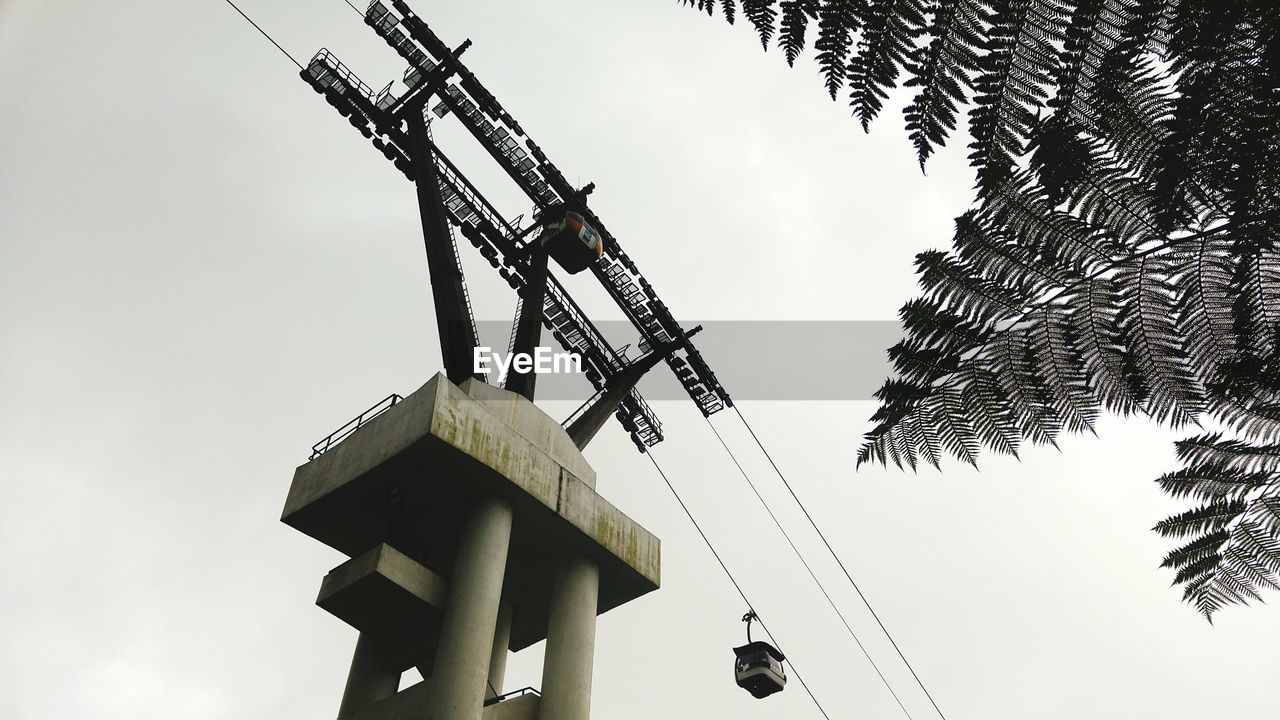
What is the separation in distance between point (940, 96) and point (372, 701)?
16811 mm

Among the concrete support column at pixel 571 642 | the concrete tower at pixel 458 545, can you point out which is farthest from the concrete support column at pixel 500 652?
the concrete support column at pixel 571 642

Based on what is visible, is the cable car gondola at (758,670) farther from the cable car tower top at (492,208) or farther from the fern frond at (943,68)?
the fern frond at (943,68)

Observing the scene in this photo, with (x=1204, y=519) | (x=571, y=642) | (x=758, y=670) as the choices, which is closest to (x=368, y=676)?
(x=571, y=642)

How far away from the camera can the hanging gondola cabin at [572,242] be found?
21578 mm

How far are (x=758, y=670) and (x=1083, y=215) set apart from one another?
61.2ft

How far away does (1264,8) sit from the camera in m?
1.80

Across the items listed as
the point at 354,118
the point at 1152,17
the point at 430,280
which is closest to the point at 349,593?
the point at 430,280

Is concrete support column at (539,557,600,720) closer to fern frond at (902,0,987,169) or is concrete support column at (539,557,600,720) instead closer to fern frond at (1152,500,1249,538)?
fern frond at (1152,500,1249,538)

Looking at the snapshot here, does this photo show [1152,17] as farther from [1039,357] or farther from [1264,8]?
[1039,357]

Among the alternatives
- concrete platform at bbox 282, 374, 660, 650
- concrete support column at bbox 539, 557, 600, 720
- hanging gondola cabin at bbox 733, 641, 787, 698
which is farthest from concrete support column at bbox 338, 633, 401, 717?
hanging gondola cabin at bbox 733, 641, 787, 698

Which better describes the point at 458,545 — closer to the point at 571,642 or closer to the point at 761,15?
the point at 571,642

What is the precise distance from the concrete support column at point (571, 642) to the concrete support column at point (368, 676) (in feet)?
10.1

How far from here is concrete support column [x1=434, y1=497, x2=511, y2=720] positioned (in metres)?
13.4

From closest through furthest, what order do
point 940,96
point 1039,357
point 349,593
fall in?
point 940,96, point 1039,357, point 349,593
